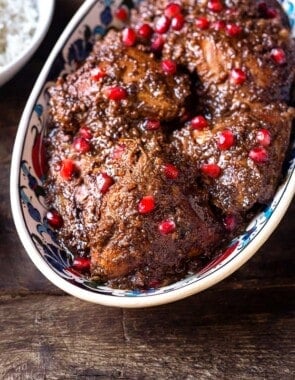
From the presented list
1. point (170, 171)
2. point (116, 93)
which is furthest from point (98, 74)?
point (170, 171)

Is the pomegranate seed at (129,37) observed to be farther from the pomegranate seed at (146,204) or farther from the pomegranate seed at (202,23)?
the pomegranate seed at (146,204)

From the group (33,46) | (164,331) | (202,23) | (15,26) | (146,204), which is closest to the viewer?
(146,204)

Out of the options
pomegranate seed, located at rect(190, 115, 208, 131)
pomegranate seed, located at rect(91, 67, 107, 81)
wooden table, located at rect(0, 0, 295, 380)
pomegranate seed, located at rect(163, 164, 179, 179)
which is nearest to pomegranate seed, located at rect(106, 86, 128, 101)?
pomegranate seed, located at rect(91, 67, 107, 81)

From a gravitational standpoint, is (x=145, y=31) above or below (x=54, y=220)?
above

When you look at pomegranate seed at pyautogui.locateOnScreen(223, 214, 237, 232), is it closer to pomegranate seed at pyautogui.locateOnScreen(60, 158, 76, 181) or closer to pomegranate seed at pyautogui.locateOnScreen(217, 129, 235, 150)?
pomegranate seed at pyautogui.locateOnScreen(217, 129, 235, 150)

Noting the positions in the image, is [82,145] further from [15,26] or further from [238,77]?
[15,26]

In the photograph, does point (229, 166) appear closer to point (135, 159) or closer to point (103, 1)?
point (135, 159)

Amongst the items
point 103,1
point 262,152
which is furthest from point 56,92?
point 262,152
